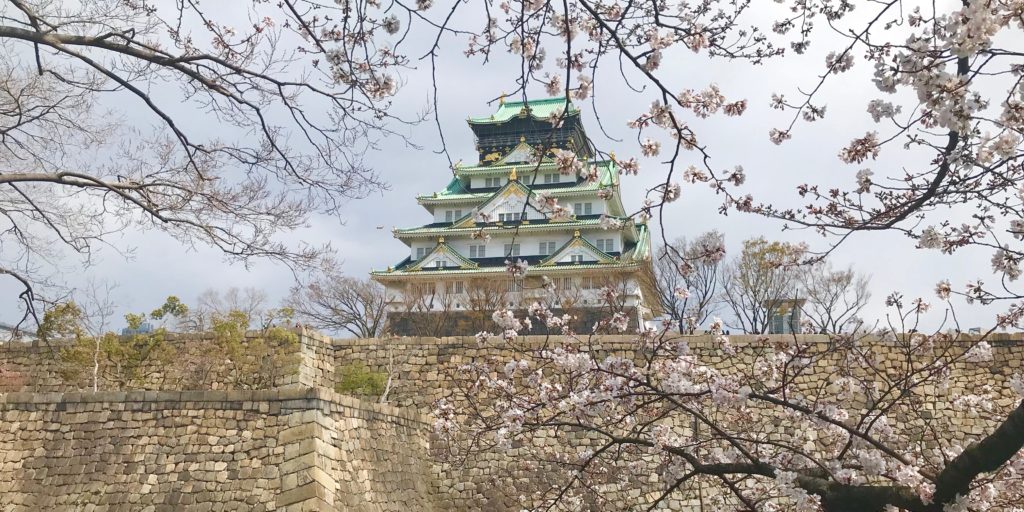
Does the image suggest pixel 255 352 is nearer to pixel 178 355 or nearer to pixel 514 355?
pixel 178 355

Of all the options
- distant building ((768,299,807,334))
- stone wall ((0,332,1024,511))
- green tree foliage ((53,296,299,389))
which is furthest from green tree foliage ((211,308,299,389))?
distant building ((768,299,807,334))

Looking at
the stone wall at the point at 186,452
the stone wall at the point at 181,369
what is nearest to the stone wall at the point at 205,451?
the stone wall at the point at 186,452

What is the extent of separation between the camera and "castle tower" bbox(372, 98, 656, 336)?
22.3 m

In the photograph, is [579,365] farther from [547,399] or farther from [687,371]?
[687,371]

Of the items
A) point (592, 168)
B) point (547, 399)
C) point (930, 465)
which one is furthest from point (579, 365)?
point (930, 465)

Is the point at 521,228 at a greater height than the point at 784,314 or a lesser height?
greater

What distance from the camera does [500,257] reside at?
87.2 feet

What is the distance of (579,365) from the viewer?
4664 millimetres

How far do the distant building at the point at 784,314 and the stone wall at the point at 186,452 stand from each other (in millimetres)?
13233

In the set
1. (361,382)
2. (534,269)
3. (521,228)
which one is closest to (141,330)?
(361,382)

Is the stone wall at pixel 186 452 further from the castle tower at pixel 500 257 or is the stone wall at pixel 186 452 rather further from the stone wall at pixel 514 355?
the castle tower at pixel 500 257

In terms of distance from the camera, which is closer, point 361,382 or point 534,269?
point 361,382

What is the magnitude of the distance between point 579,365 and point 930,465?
7.53 feet

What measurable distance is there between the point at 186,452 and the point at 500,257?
18408 mm
